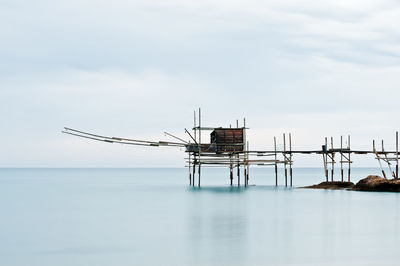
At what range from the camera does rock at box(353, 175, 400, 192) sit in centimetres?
4336

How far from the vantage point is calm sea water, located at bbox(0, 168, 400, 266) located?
20.9m

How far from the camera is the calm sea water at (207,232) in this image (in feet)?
68.6

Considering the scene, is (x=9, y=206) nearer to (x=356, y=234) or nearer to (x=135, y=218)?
(x=135, y=218)

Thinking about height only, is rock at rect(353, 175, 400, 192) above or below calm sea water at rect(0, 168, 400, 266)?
above

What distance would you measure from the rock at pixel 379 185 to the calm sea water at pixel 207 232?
717 mm

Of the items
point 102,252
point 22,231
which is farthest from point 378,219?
point 22,231

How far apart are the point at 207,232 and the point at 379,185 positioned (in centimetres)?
2301

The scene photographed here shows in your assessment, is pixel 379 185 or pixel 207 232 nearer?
pixel 207 232

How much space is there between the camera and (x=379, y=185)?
44188 millimetres

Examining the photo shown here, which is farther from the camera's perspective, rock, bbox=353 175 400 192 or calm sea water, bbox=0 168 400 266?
rock, bbox=353 175 400 192

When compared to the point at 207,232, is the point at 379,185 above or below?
above

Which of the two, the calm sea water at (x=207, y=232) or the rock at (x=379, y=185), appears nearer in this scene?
the calm sea water at (x=207, y=232)

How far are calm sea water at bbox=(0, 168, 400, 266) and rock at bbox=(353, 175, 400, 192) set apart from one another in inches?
28.2

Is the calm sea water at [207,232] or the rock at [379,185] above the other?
the rock at [379,185]
